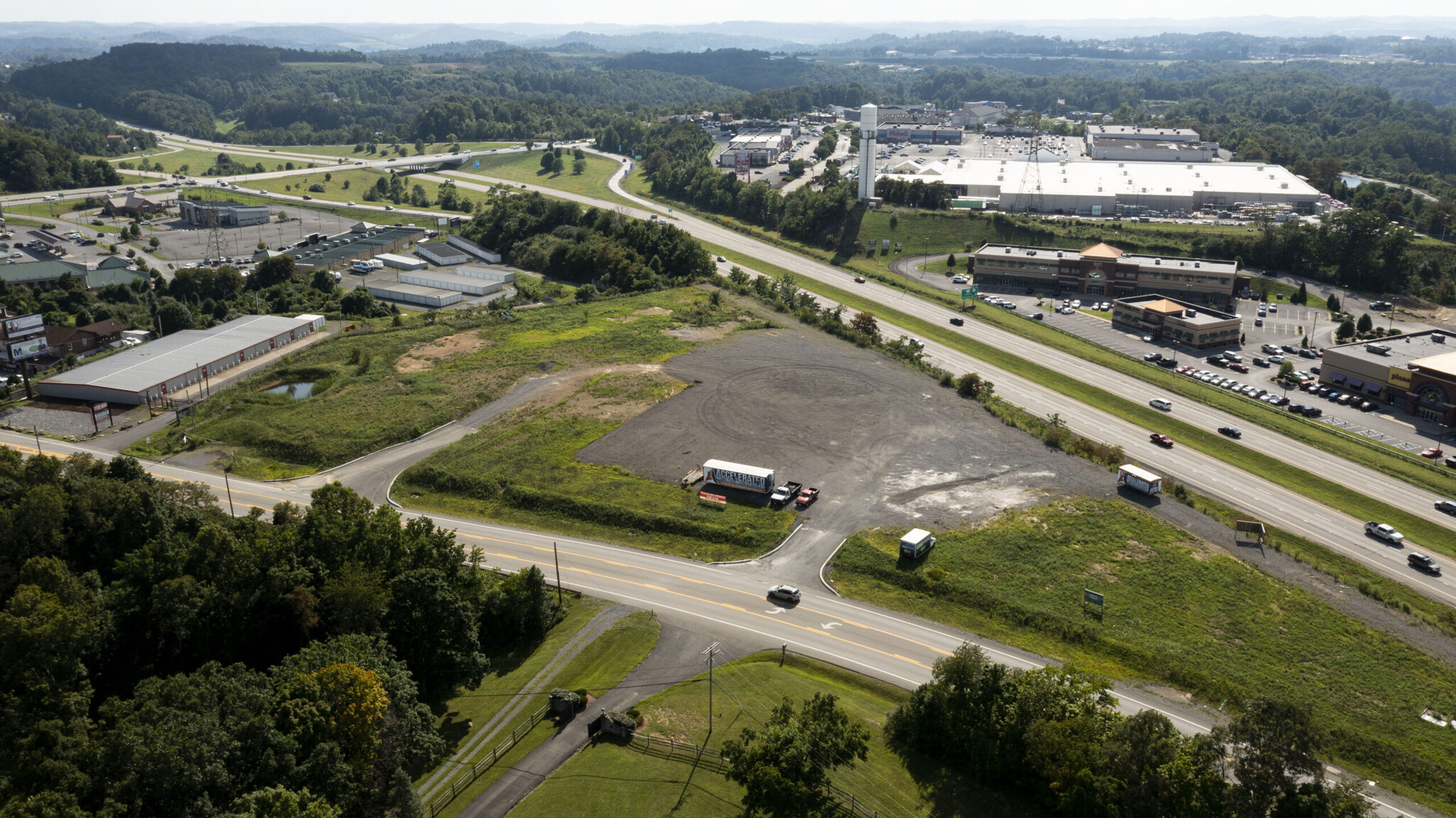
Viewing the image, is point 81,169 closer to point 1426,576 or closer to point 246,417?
point 246,417

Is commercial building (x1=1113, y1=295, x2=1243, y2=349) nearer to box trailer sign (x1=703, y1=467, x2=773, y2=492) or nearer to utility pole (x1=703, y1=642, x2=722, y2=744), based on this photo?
box trailer sign (x1=703, y1=467, x2=773, y2=492)

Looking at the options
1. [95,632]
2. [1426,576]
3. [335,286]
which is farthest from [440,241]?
[1426,576]

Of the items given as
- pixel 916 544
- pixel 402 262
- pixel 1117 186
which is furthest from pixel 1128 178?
pixel 916 544

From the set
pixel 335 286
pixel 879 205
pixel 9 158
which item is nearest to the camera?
pixel 335 286

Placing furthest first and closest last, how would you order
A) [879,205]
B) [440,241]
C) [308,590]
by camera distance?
1. [879,205]
2. [440,241]
3. [308,590]

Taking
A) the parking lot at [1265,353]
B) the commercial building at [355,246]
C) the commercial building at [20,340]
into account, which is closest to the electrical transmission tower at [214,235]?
the commercial building at [355,246]

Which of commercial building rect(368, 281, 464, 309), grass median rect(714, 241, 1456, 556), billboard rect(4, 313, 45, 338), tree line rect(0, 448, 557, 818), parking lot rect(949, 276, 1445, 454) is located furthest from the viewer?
commercial building rect(368, 281, 464, 309)

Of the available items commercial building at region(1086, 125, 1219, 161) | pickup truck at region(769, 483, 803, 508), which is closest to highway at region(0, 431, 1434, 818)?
pickup truck at region(769, 483, 803, 508)
